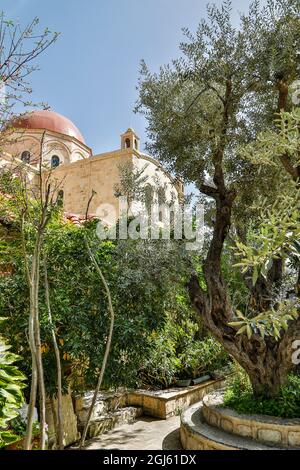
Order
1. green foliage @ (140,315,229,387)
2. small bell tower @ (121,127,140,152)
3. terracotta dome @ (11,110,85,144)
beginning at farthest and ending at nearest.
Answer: terracotta dome @ (11,110,85,144) < small bell tower @ (121,127,140,152) < green foliage @ (140,315,229,387)

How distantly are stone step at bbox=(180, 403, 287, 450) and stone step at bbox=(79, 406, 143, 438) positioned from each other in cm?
159

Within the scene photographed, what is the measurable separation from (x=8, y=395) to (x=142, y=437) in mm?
3283

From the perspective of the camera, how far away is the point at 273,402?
5324 mm

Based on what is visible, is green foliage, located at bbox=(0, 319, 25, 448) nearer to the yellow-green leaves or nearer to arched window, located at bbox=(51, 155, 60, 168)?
arched window, located at bbox=(51, 155, 60, 168)

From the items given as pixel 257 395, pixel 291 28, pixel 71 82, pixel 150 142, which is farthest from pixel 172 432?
pixel 291 28

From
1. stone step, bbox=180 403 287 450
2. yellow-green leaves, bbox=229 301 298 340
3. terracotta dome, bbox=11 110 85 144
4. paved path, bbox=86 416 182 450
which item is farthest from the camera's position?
terracotta dome, bbox=11 110 85 144

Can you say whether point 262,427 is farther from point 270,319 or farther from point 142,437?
point 270,319

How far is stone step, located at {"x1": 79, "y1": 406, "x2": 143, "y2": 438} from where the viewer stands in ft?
21.0

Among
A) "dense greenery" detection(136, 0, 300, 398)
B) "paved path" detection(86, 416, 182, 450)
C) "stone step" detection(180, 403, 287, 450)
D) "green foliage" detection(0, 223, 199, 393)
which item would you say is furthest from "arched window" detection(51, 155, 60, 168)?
"paved path" detection(86, 416, 182, 450)

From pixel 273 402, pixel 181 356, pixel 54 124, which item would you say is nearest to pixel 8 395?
pixel 273 402
